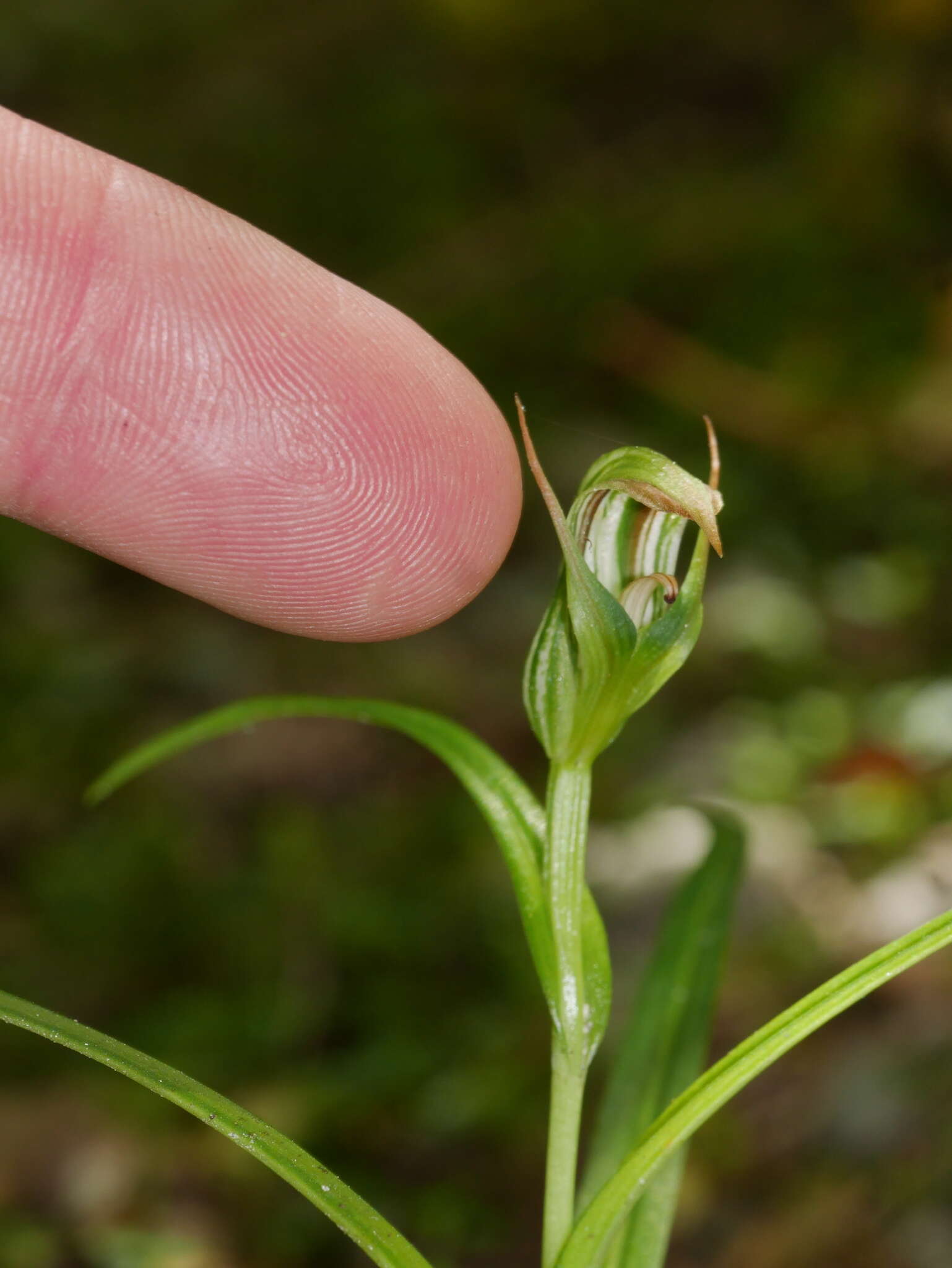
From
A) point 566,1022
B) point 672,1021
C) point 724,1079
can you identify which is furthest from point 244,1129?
point 672,1021

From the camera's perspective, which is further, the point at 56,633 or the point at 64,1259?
the point at 56,633

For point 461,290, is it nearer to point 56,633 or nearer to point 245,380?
point 56,633

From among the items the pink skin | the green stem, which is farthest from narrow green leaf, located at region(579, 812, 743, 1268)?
the pink skin

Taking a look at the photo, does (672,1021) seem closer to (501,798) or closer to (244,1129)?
(501,798)

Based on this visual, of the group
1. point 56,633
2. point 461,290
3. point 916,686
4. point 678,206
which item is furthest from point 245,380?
point 678,206

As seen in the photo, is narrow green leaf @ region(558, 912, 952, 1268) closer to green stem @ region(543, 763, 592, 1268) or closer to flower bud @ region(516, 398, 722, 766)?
green stem @ region(543, 763, 592, 1268)

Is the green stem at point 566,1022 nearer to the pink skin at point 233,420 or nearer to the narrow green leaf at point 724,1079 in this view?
the narrow green leaf at point 724,1079
